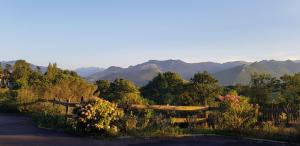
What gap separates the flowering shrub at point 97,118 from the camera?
557 inches

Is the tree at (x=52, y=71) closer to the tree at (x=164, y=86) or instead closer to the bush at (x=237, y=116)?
the tree at (x=164, y=86)

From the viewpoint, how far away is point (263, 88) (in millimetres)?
30031

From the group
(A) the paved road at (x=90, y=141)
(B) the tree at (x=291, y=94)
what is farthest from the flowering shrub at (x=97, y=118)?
(B) the tree at (x=291, y=94)

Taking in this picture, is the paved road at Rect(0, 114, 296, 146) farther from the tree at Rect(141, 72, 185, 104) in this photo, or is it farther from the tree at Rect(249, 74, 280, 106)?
the tree at Rect(141, 72, 185, 104)

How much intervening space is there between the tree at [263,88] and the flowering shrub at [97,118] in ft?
53.3

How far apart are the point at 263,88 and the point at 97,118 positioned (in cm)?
1843

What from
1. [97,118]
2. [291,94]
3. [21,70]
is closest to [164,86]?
[291,94]

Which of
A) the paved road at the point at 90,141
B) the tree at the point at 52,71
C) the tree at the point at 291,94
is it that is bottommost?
the paved road at the point at 90,141

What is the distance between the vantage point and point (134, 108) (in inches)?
659

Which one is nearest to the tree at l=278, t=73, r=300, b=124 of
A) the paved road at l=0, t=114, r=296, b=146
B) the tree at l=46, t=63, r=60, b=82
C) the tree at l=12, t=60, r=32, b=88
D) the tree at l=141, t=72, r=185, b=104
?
the paved road at l=0, t=114, r=296, b=146

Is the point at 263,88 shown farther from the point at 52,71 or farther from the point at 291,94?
the point at 52,71

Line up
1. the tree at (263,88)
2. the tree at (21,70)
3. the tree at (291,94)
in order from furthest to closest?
the tree at (21,70)
the tree at (263,88)
the tree at (291,94)

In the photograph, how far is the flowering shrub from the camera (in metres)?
14.1

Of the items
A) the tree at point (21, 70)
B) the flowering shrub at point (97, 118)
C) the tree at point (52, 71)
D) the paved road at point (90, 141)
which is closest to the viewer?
the paved road at point (90, 141)
